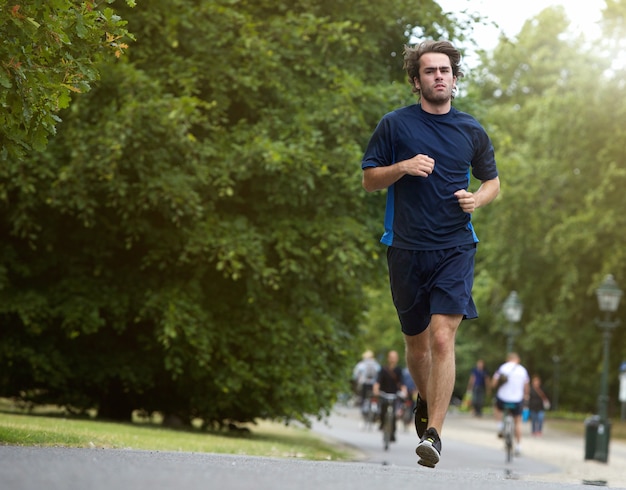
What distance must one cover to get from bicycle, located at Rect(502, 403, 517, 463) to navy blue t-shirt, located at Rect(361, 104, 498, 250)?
14891 mm

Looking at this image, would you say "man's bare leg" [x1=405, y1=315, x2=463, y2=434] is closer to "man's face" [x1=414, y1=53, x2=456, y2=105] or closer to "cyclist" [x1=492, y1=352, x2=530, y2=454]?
"man's face" [x1=414, y1=53, x2=456, y2=105]

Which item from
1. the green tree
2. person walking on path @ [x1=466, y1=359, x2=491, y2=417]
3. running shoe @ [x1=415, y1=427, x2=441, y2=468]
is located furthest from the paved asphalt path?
person walking on path @ [x1=466, y1=359, x2=491, y2=417]

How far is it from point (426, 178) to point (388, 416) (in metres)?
17.0

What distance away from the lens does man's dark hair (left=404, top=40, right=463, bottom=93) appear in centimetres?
761

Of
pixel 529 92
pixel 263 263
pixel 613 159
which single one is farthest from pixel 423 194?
pixel 529 92

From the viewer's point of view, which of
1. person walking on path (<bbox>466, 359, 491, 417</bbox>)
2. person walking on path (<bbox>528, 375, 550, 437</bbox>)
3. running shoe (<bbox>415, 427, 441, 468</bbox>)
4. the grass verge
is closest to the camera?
running shoe (<bbox>415, 427, 441, 468</bbox>)

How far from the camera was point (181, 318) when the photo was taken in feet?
58.1

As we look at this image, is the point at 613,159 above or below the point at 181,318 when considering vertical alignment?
above

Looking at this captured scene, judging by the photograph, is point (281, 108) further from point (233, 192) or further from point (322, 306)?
point (322, 306)

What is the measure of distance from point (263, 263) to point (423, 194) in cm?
993

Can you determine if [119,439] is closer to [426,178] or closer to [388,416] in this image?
[426,178]

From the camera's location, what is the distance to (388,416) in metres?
24.2

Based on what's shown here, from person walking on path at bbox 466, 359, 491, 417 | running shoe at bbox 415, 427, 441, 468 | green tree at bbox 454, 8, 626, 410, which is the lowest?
running shoe at bbox 415, 427, 441, 468

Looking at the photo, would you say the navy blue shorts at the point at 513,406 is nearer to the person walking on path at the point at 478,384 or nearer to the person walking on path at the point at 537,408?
the person walking on path at the point at 537,408
